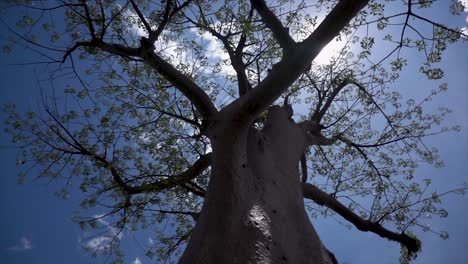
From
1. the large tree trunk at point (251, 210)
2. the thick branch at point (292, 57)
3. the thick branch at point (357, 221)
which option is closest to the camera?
the large tree trunk at point (251, 210)

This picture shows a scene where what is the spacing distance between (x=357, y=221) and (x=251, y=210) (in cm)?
239

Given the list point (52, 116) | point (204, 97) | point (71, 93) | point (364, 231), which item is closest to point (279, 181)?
point (204, 97)

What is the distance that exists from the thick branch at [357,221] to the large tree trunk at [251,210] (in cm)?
86

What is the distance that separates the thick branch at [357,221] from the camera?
3.93m

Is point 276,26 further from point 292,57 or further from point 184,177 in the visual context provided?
point 184,177

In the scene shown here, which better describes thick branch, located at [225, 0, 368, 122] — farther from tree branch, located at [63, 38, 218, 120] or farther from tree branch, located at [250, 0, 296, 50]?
tree branch, located at [63, 38, 218, 120]

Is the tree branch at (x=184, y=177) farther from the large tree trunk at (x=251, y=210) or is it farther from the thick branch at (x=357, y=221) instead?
the thick branch at (x=357, y=221)

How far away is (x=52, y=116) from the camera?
3.60 meters

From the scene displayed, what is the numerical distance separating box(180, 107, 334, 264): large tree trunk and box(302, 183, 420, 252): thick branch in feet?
2.83

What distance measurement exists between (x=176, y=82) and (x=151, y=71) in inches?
71.7

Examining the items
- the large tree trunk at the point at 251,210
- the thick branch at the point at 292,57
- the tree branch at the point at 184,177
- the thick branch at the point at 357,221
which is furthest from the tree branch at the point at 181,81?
the thick branch at the point at 357,221

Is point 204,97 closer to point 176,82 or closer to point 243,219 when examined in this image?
point 176,82

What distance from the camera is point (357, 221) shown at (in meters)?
4.02

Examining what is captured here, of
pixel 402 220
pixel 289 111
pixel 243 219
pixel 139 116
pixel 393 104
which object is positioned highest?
pixel 393 104
